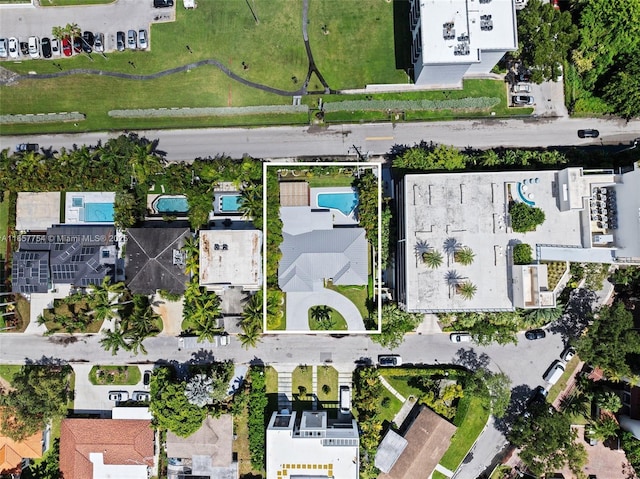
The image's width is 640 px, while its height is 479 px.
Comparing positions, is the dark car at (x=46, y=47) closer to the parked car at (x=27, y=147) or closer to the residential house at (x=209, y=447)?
the parked car at (x=27, y=147)

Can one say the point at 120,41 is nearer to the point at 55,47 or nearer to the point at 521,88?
the point at 55,47

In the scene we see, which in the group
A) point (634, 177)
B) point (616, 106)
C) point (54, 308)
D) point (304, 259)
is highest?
point (616, 106)

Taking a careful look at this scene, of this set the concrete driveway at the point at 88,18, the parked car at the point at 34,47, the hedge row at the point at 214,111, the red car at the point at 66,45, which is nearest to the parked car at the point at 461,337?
the hedge row at the point at 214,111

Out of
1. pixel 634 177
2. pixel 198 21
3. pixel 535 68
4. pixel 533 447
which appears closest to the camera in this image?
pixel 634 177

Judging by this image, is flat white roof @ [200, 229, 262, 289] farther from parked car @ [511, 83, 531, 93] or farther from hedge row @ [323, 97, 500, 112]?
parked car @ [511, 83, 531, 93]

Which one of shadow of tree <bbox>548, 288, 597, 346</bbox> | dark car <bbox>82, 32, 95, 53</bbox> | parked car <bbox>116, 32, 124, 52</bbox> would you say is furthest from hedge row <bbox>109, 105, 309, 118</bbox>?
shadow of tree <bbox>548, 288, 597, 346</bbox>

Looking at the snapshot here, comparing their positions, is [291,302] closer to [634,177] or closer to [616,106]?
[634,177]

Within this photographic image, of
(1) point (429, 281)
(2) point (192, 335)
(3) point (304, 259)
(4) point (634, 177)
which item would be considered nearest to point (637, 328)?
(4) point (634, 177)
